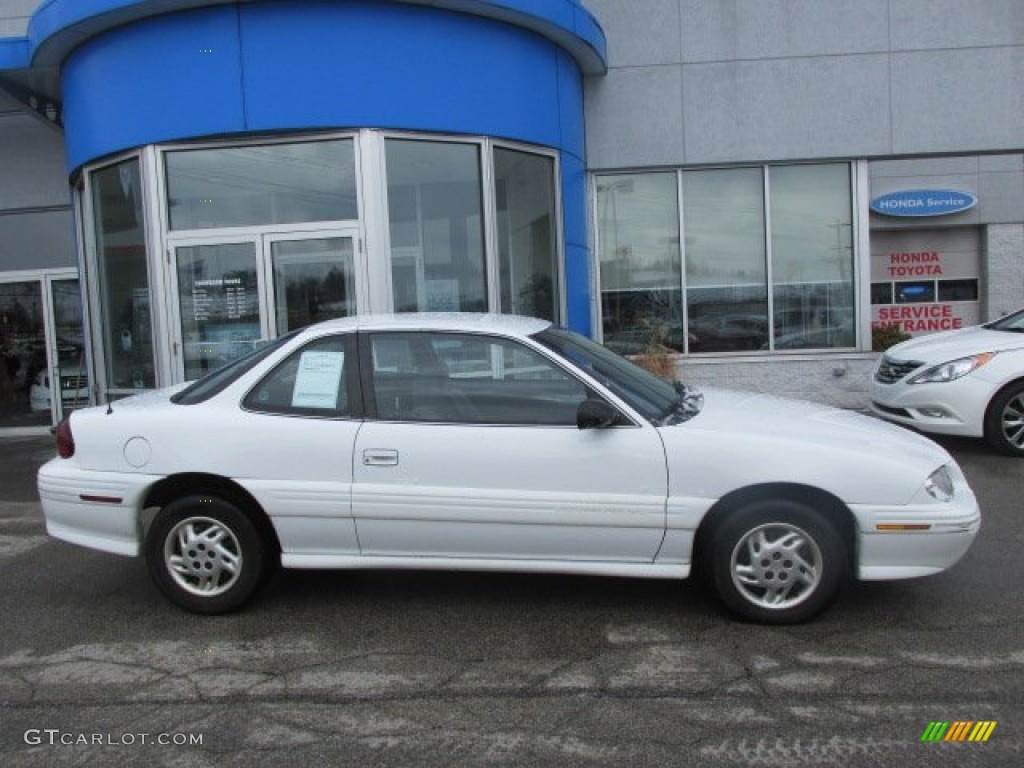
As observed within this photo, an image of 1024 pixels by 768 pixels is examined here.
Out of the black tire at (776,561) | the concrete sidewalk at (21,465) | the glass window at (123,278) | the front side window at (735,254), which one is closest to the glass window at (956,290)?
the front side window at (735,254)

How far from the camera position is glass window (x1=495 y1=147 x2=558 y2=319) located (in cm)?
1000

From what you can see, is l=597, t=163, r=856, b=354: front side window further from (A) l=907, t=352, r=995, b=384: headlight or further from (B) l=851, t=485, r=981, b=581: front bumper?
(B) l=851, t=485, r=981, b=581: front bumper

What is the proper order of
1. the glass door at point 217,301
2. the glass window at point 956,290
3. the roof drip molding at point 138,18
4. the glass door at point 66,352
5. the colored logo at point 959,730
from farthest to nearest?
the glass window at point 956,290 → the glass door at point 66,352 → the glass door at point 217,301 → the roof drip molding at point 138,18 → the colored logo at point 959,730

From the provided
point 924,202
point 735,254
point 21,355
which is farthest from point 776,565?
point 924,202

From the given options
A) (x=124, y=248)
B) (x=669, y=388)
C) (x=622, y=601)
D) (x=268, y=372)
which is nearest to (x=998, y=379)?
(x=669, y=388)

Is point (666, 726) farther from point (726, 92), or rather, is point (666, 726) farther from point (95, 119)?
point (726, 92)

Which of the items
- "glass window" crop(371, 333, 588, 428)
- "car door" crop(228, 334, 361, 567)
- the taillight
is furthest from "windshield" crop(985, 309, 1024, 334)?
the taillight

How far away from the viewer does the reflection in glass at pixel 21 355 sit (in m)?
12.1

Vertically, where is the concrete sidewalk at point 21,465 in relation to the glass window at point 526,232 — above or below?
below

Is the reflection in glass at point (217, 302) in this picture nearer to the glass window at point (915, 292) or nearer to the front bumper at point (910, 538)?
the front bumper at point (910, 538)

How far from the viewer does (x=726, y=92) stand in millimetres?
11445

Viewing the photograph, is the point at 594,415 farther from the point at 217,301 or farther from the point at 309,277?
the point at 217,301

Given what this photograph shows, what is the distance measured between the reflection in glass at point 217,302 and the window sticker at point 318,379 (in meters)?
4.78

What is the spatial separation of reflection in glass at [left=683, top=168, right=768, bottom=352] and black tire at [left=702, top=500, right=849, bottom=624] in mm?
7807
